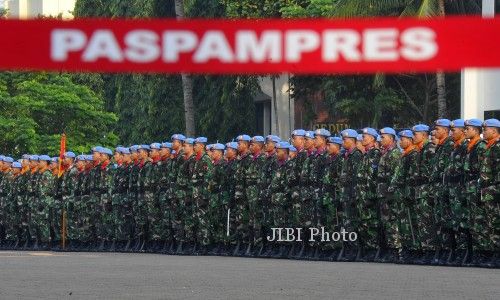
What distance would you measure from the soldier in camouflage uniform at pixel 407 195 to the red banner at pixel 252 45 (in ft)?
39.3

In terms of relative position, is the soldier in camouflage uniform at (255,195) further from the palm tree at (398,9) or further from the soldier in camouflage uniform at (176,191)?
the palm tree at (398,9)

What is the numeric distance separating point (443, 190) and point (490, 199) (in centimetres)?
84

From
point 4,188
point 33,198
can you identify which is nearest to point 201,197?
point 33,198

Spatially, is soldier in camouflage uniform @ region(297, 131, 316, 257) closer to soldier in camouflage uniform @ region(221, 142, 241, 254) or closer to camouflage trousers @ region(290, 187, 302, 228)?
camouflage trousers @ region(290, 187, 302, 228)

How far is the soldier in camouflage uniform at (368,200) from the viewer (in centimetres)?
2205

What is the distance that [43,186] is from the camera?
102 feet

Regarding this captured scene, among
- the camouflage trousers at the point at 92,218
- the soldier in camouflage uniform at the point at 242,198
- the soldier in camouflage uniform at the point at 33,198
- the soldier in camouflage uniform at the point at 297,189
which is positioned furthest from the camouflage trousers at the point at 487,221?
the soldier in camouflage uniform at the point at 33,198

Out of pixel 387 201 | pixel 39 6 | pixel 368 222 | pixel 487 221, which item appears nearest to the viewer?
pixel 487 221

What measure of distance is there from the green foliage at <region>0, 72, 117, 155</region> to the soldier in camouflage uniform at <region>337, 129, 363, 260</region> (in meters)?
23.9

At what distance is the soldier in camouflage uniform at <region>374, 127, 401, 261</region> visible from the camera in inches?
845

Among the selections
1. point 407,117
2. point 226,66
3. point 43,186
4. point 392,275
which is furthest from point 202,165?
point 226,66

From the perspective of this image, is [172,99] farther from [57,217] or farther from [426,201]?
[426,201]

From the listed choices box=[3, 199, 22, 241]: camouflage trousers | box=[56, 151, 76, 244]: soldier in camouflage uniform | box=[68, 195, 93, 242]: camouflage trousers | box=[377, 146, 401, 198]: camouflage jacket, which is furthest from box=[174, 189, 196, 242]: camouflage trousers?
box=[3, 199, 22, 241]: camouflage trousers

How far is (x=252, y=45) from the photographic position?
9125mm
